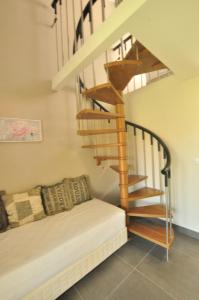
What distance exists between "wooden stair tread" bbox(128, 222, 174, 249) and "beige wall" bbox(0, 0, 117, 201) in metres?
1.14

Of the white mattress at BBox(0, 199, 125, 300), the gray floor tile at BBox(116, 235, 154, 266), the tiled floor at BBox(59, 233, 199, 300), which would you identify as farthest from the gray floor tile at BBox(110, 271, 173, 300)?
the white mattress at BBox(0, 199, 125, 300)

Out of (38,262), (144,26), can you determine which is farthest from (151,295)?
(144,26)

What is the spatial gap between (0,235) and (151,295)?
4.82ft

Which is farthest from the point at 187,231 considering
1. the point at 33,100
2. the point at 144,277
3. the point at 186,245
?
the point at 33,100

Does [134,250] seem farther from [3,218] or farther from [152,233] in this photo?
[3,218]

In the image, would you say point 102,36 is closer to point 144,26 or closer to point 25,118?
point 144,26

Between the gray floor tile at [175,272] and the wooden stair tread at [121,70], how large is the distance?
2129mm

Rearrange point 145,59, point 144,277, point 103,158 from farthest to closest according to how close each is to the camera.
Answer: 1. point 103,158
2. point 145,59
3. point 144,277

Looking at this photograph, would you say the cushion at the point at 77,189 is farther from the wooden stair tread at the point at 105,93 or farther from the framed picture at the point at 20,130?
the wooden stair tread at the point at 105,93

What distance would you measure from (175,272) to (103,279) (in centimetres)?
73

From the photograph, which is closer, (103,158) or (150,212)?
(150,212)

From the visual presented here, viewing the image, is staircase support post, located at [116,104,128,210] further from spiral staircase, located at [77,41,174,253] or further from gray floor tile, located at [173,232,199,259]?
gray floor tile, located at [173,232,199,259]

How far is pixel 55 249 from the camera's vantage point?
125cm

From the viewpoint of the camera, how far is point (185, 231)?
85.5 inches
